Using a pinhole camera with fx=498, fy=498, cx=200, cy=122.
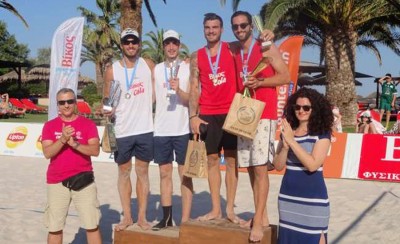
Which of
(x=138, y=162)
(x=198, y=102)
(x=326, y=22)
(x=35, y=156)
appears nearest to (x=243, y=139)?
(x=198, y=102)

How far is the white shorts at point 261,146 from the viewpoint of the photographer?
4266 mm

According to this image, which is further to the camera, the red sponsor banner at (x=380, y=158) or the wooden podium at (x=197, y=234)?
the red sponsor banner at (x=380, y=158)

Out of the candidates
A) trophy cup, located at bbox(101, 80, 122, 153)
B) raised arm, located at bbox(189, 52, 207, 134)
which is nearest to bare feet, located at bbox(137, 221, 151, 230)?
trophy cup, located at bbox(101, 80, 122, 153)

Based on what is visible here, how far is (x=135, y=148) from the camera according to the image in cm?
514

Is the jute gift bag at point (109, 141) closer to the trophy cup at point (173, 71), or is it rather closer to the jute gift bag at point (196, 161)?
the trophy cup at point (173, 71)

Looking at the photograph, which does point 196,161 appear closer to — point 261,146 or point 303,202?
point 261,146

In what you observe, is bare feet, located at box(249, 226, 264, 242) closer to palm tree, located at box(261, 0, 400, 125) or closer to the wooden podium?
the wooden podium

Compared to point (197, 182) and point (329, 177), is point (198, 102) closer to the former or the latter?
point (197, 182)

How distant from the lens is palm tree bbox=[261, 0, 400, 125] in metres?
18.9

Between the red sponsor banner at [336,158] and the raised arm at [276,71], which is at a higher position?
the raised arm at [276,71]

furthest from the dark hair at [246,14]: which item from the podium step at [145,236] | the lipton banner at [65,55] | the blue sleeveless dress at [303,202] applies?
the lipton banner at [65,55]

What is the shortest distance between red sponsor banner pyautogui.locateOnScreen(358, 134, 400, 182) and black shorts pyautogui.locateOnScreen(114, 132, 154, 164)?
6843mm

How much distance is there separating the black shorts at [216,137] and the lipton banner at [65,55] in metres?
9.10

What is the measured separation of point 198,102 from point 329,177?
22.8ft
